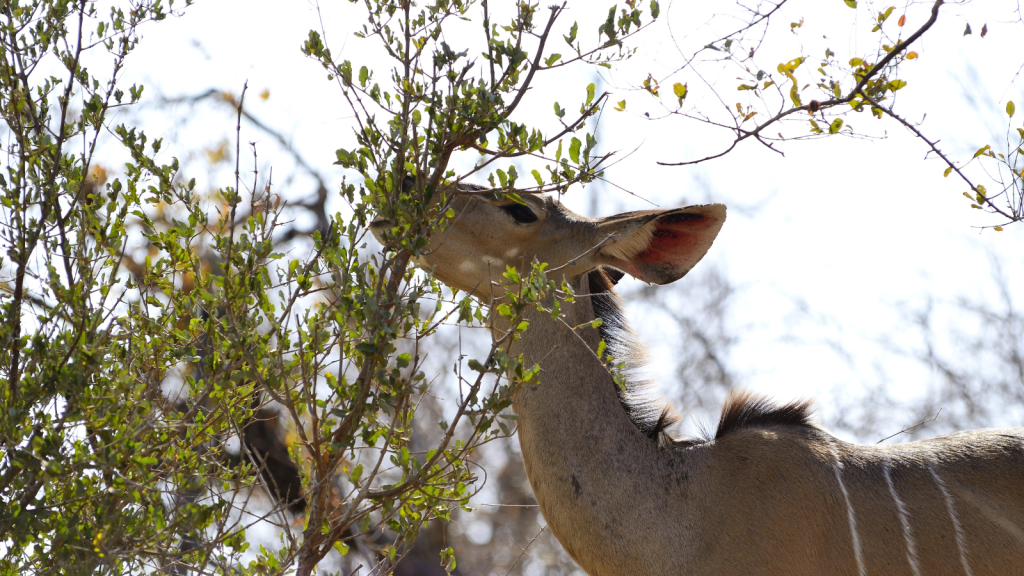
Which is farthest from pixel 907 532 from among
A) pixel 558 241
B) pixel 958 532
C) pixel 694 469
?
pixel 558 241

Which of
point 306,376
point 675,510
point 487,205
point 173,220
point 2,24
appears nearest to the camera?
point 306,376

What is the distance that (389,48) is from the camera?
3463 millimetres

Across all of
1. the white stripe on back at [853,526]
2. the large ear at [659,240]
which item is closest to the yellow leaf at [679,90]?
the large ear at [659,240]

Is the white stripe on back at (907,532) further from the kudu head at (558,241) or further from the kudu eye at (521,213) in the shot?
the kudu eye at (521,213)

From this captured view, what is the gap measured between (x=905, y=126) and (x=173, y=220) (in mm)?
2872

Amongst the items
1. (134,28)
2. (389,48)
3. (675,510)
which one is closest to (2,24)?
(134,28)

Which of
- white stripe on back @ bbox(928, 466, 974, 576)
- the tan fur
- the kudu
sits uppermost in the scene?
the tan fur

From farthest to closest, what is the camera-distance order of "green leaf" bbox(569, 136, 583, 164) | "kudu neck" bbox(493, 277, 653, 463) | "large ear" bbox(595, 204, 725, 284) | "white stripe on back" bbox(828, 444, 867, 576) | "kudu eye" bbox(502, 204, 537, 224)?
"kudu eye" bbox(502, 204, 537, 224) → "large ear" bbox(595, 204, 725, 284) → "kudu neck" bbox(493, 277, 653, 463) → "white stripe on back" bbox(828, 444, 867, 576) → "green leaf" bbox(569, 136, 583, 164)

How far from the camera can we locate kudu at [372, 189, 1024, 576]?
3748 mm

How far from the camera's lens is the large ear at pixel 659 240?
4.30 m

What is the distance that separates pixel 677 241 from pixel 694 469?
3.74 feet

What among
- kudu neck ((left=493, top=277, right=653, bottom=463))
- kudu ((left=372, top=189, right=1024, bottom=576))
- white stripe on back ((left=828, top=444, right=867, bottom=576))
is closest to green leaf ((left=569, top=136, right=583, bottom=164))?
kudu ((left=372, top=189, right=1024, bottom=576))

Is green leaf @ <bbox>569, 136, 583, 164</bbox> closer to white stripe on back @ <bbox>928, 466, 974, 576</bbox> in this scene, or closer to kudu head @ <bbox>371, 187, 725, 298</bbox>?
kudu head @ <bbox>371, 187, 725, 298</bbox>

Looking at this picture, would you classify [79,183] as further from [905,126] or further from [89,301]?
[905,126]
